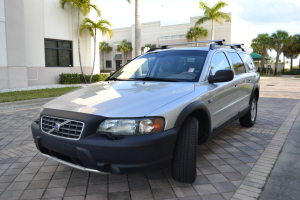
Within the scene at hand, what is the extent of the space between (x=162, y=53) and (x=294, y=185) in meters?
2.63

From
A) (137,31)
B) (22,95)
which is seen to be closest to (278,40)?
(137,31)

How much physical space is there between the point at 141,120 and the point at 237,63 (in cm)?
310

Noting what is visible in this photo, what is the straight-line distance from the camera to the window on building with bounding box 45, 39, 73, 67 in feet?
50.6

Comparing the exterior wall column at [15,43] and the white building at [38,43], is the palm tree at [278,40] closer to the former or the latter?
the white building at [38,43]

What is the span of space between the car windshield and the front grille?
144 centimetres

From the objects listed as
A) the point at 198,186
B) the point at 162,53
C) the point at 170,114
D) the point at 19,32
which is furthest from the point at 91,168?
the point at 19,32

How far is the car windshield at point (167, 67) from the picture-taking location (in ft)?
12.0

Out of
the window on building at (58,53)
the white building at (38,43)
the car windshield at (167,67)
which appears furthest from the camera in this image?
the window on building at (58,53)

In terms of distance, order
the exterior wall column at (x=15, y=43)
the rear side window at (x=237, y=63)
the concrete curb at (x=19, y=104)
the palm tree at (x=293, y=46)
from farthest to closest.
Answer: the palm tree at (x=293, y=46) → the exterior wall column at (x=15, y=43) → the concrete curb at (x=19, y=104) → the rear side window at (x=237, y=63)

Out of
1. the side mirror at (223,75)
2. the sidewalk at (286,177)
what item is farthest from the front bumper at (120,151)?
the sidewalk at (286,177)

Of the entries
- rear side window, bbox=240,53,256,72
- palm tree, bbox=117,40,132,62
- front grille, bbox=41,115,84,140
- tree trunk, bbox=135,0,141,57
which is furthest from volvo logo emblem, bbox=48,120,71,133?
palm tree, bbox=117,40,132,62

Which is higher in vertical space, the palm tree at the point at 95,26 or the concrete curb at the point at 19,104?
the palm tree at the point at 95,26

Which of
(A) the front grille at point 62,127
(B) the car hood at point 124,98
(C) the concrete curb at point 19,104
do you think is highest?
(B) the car hood at point 124,98

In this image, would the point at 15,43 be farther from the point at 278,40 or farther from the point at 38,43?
the point at 278,40
